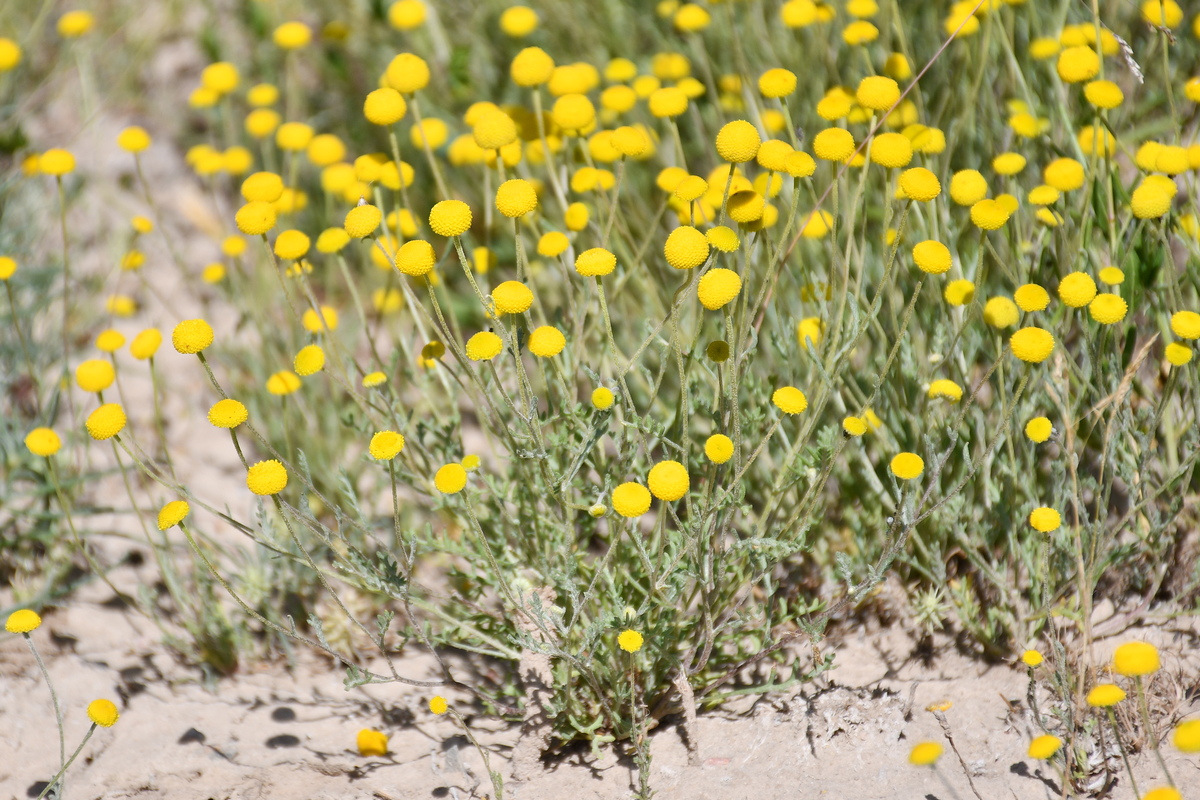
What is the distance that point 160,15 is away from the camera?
446cm

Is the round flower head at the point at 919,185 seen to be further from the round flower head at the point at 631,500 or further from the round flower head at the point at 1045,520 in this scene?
the round flower head at the point at 631,500

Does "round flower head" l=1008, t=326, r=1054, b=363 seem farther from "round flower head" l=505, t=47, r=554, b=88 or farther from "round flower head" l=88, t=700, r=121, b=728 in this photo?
"round flower head" l=88, t=700, r=121, b=728

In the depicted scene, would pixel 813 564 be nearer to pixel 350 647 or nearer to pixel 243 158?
pixel 350 647

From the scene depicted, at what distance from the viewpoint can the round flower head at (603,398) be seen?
1.78 metres

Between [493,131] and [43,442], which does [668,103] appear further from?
[43,442]

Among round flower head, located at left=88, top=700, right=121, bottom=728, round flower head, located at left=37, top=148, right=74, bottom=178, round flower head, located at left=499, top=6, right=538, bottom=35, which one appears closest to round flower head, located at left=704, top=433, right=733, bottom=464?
round flower head, located at left=88, top=700, right=121, bottom=728

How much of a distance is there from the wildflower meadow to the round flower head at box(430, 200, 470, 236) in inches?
0.4

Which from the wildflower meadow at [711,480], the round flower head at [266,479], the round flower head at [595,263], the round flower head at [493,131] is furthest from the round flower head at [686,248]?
the round flower head at [266,479]

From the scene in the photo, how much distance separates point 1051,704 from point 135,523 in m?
2.62

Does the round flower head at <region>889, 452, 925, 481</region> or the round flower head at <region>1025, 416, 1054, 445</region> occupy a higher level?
the round flower head at <region>889, 452, 925, 481</region>

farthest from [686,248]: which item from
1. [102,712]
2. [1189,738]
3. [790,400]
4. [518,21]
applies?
[102,712]

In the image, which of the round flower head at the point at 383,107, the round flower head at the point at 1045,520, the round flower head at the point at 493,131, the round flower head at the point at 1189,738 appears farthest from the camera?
the round flower head at the point at 383,107

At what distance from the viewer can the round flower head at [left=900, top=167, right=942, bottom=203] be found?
1.76 metres

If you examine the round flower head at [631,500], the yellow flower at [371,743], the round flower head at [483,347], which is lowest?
the yellow flower at [371,743]
